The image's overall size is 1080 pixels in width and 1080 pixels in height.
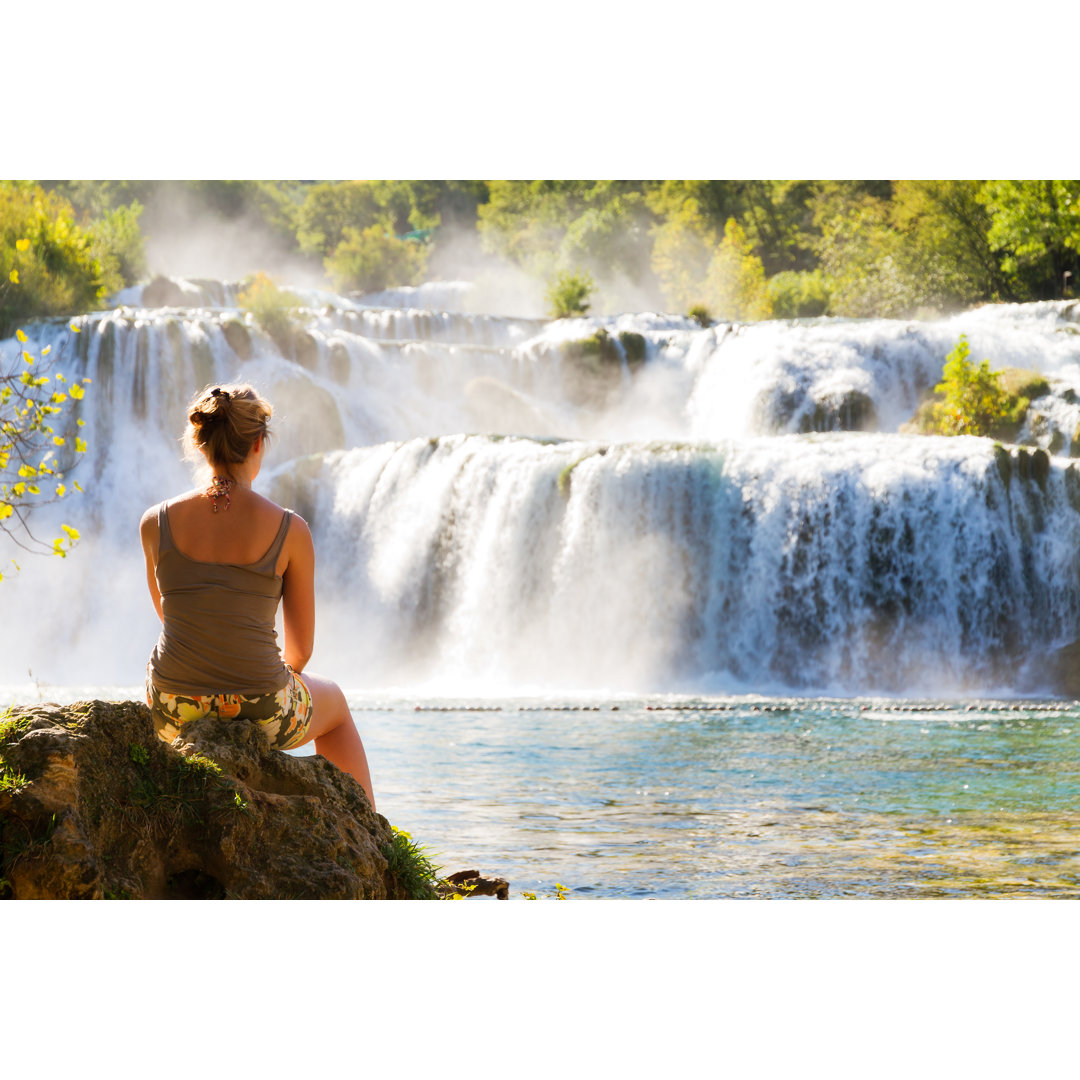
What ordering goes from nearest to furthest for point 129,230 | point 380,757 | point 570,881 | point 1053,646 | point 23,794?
point 23,794, point 570,881, point 380,757, point 1053,646, point 129,230

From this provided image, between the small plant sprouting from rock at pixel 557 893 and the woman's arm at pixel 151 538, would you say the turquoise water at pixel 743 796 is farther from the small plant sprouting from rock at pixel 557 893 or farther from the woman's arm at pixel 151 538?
the woman's arm at pixel 151 538

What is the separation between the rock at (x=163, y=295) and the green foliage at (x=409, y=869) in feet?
46.6

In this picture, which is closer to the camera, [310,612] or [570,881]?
[310,612]

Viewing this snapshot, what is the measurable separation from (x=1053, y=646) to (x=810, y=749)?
3625 millimetres

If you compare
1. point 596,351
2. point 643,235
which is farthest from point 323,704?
point 643,235

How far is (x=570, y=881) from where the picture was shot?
11.1ft

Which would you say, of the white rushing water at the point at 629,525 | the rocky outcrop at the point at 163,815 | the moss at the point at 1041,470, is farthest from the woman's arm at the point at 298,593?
the moss at the point at 1041,470

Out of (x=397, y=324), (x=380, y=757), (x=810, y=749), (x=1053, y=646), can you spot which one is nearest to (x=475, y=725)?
(x=380, y=757)

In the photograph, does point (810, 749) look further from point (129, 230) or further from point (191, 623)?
point (129, 230)

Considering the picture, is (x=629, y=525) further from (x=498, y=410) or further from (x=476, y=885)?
(x=476, y=885)

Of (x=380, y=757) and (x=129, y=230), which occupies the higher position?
(x=129, y=230)

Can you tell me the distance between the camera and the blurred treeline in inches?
473

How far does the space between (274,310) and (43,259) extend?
2.21 meters

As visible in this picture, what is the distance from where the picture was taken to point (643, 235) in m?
16.0
